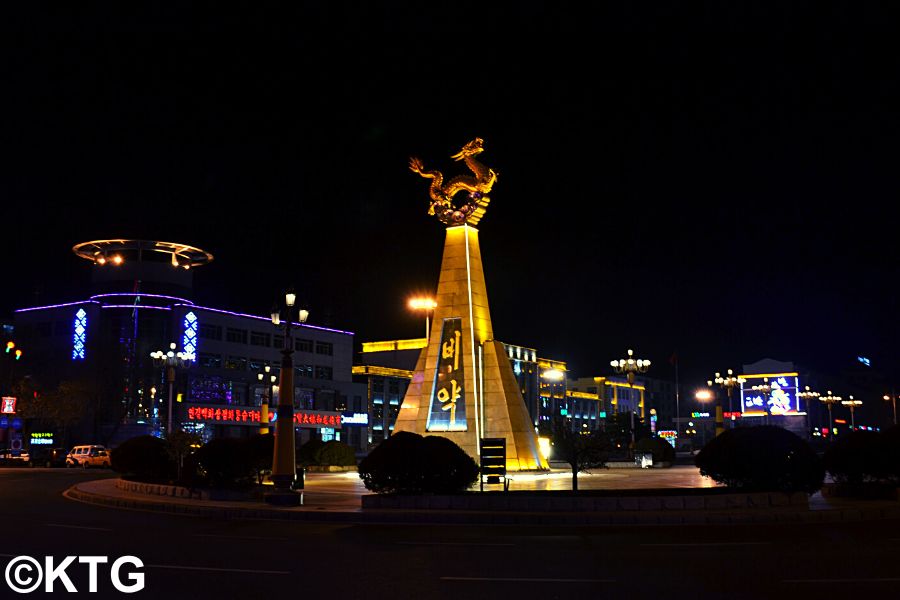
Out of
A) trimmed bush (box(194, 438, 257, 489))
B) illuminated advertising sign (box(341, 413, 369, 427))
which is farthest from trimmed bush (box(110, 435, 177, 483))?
illuminated advertising sign (box(341, 413, 369, 427))

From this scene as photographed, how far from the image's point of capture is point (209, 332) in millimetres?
85375

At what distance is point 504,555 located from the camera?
13.0 m

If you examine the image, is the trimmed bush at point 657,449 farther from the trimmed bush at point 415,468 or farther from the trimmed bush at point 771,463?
the trimmed bush at point 415,468

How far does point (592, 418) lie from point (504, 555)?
14062 centimetres

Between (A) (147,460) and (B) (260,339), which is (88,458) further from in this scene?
(B) (260,339)

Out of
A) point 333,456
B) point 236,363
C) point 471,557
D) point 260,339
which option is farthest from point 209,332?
point 471,557

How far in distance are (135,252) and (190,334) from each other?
1121 centimetres

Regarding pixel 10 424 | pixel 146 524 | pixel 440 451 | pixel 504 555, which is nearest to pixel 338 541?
pixel 504 555

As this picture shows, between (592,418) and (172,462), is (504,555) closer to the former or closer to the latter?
(172,462)

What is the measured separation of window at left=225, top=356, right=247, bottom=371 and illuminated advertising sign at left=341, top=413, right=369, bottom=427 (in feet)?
51.1

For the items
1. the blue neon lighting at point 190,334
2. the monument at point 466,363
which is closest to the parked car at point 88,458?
the blue neon lighting at point 190,334

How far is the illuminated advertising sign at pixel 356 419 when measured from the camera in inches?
3954

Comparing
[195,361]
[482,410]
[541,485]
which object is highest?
[195,361]

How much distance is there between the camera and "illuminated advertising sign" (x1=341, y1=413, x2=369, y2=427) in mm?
100438
